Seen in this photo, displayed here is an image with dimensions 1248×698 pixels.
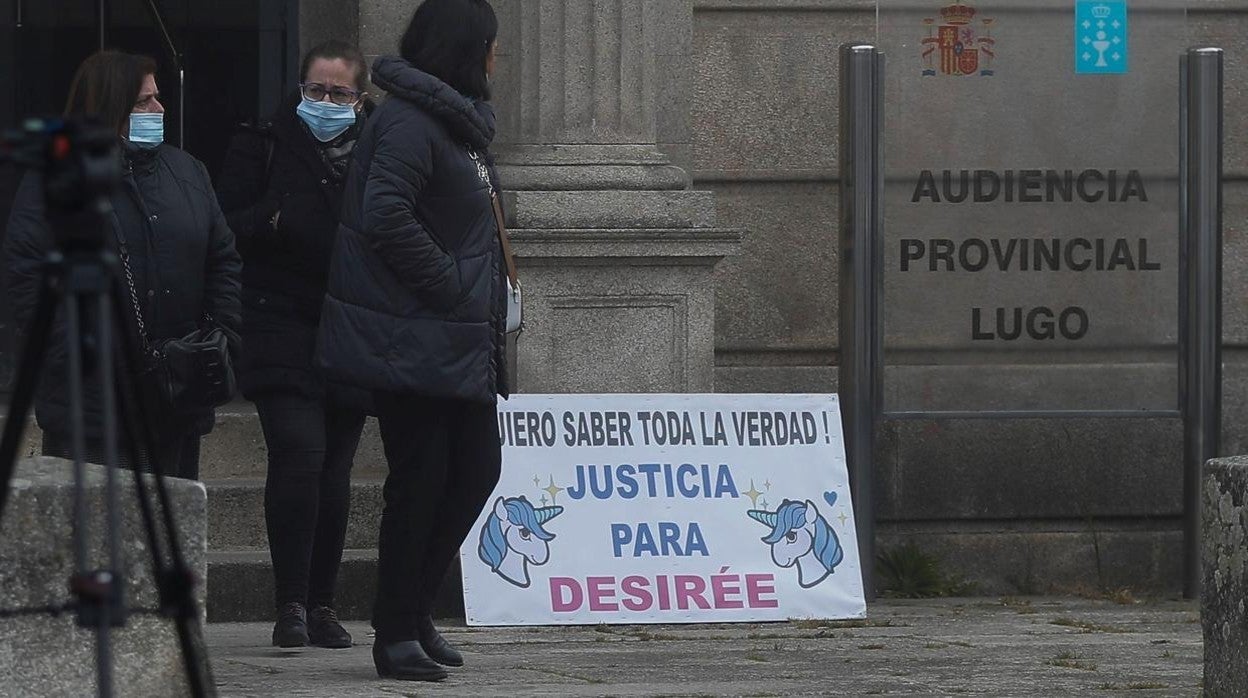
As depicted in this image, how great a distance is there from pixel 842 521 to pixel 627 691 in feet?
7.44

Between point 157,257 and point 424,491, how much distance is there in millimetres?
935

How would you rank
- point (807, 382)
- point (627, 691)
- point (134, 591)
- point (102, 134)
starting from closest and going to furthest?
1. point (102, 134)
2. point (134, 591)
3. point (627, 691)
4. point (807, 382)

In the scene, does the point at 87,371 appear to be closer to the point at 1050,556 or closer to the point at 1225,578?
the point at 1225,578

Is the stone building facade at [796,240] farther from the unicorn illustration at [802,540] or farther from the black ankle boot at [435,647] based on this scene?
the black ankle boot at [435,647]

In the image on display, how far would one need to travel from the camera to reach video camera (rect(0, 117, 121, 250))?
2.64 m

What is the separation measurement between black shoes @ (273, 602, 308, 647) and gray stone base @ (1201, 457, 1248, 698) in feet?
8.64

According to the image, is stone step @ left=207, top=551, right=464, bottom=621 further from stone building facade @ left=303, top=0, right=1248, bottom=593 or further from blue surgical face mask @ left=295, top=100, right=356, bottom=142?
blue surgical face mask @ left=295, top=100, right=356, bottom=142

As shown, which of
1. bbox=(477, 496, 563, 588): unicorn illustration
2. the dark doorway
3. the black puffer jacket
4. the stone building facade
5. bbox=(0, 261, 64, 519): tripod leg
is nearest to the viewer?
bbox=(0, 261, 64, 519): tripod leg

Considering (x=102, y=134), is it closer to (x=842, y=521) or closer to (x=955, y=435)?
(x=842, y=521)

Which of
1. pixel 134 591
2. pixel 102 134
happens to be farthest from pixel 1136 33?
pixel 102 134

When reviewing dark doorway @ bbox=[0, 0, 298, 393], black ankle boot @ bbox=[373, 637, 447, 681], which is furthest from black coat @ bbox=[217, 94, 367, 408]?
dark doorway @ bbox=[0, 0, 298, 393]

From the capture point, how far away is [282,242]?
6.50 m

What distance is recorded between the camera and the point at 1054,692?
5605 mm

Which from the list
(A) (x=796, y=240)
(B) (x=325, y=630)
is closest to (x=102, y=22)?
(A) (x=796, y=240)
